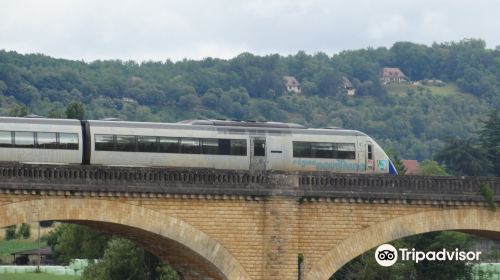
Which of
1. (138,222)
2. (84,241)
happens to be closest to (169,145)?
(138,222)

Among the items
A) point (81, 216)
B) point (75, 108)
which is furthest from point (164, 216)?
point (75, 108)

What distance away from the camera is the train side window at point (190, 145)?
5109cm

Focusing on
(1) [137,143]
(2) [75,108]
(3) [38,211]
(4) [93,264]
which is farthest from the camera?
(2) [75,108]

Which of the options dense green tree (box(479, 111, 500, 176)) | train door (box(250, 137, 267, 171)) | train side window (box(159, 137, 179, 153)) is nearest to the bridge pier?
train door (box(250, 137, 267, 171))

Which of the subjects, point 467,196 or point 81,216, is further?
point 467,196

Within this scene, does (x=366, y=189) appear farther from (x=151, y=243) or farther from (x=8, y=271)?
(x=8, y=271)

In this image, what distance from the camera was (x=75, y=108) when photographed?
98375 mm

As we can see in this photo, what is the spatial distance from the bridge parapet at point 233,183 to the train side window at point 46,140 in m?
2.26

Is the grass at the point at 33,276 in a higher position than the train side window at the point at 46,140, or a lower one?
lower

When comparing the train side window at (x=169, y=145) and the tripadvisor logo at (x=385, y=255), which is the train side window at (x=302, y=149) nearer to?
the train side window at (x=169, y=145)

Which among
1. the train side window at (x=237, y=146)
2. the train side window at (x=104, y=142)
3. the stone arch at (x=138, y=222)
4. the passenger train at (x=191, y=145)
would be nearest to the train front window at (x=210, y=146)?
the passenger train at (x=191, y=145)

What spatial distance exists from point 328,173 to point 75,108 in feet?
165

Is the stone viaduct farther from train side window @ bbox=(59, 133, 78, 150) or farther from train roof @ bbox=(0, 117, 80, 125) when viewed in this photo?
train roof @ bbox=(0, 117, 80, 125)

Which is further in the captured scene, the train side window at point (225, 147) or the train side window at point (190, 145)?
the train side window at point (225, 147)
